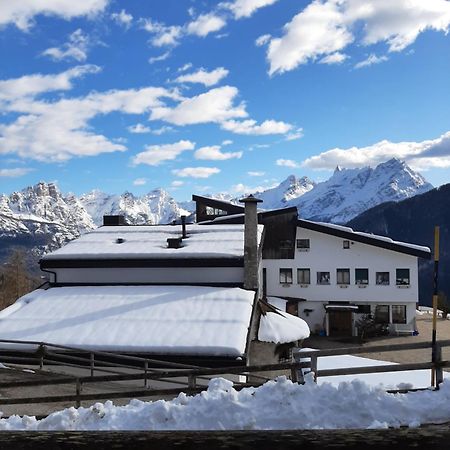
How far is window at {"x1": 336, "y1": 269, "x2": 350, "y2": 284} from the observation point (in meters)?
38.6

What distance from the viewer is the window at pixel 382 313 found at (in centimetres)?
3766

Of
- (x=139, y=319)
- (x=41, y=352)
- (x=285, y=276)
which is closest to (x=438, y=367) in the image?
(x=139, y=319)

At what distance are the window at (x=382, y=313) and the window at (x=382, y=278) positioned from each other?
1903 mm

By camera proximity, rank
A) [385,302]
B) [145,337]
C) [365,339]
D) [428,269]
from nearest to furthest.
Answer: [145,337], [365,339], [385,302], [428,269]

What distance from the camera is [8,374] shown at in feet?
54.4

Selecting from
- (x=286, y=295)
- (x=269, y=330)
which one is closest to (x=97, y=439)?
(x=269, y=330)

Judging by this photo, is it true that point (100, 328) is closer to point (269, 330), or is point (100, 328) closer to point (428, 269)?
point (269, 330)

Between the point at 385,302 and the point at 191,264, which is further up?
the point at 191,264

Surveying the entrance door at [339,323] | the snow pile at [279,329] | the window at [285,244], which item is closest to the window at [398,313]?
the entrance door at [339,323]

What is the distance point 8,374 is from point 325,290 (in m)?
27.5

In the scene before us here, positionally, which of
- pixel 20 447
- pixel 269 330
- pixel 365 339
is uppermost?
pixel 20 447

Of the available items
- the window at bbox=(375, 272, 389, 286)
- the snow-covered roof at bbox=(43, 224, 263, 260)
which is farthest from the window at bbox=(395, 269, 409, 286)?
the snow-covered roof at bbox=(43, 224, 263, 260)

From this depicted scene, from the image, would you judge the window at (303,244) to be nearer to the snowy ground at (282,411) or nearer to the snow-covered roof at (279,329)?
the snow-covered roof at (279,329)

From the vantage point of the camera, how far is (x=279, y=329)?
22078 millimetres
